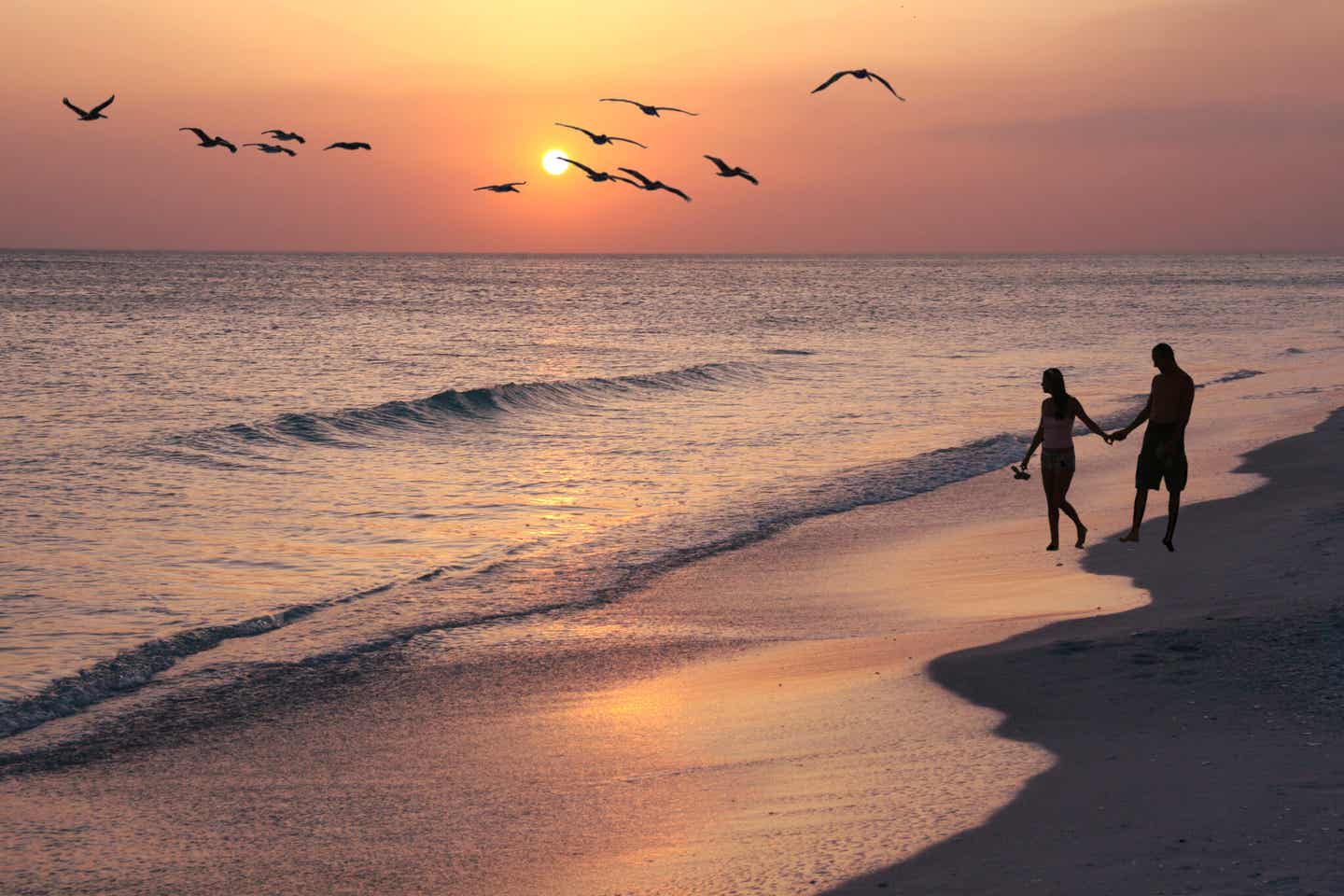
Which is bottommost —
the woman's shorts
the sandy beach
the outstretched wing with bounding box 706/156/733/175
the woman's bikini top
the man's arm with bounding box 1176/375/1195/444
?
the sandy beach

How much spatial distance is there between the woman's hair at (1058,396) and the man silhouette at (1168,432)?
1.76ft

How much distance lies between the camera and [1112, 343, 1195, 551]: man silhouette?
39.4 ft

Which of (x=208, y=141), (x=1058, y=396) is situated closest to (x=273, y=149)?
(x=208, y=141)

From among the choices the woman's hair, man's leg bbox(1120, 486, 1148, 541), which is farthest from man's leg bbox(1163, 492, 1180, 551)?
the woman's hair

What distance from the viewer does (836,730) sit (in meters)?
7.60

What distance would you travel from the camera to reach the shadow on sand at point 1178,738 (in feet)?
17.1

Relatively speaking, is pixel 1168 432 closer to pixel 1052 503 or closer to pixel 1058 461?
pixel 1058 461

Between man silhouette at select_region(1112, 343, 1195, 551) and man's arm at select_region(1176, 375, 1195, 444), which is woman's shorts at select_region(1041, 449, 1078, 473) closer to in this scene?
man silhouette at select_region(1112, 343, 1195, 551)

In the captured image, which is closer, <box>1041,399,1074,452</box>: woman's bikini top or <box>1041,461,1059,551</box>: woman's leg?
<box>1041,399,1074,452</box>: woman's bikini top

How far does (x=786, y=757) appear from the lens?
7234 mm

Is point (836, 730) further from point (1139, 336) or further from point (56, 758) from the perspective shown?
point (1139, 336)

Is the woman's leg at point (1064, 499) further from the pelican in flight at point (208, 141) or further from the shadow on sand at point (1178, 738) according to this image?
the pelican in flight at point (208, 141)

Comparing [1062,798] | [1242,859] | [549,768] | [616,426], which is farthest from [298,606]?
[616,426]

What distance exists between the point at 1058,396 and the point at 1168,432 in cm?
108
